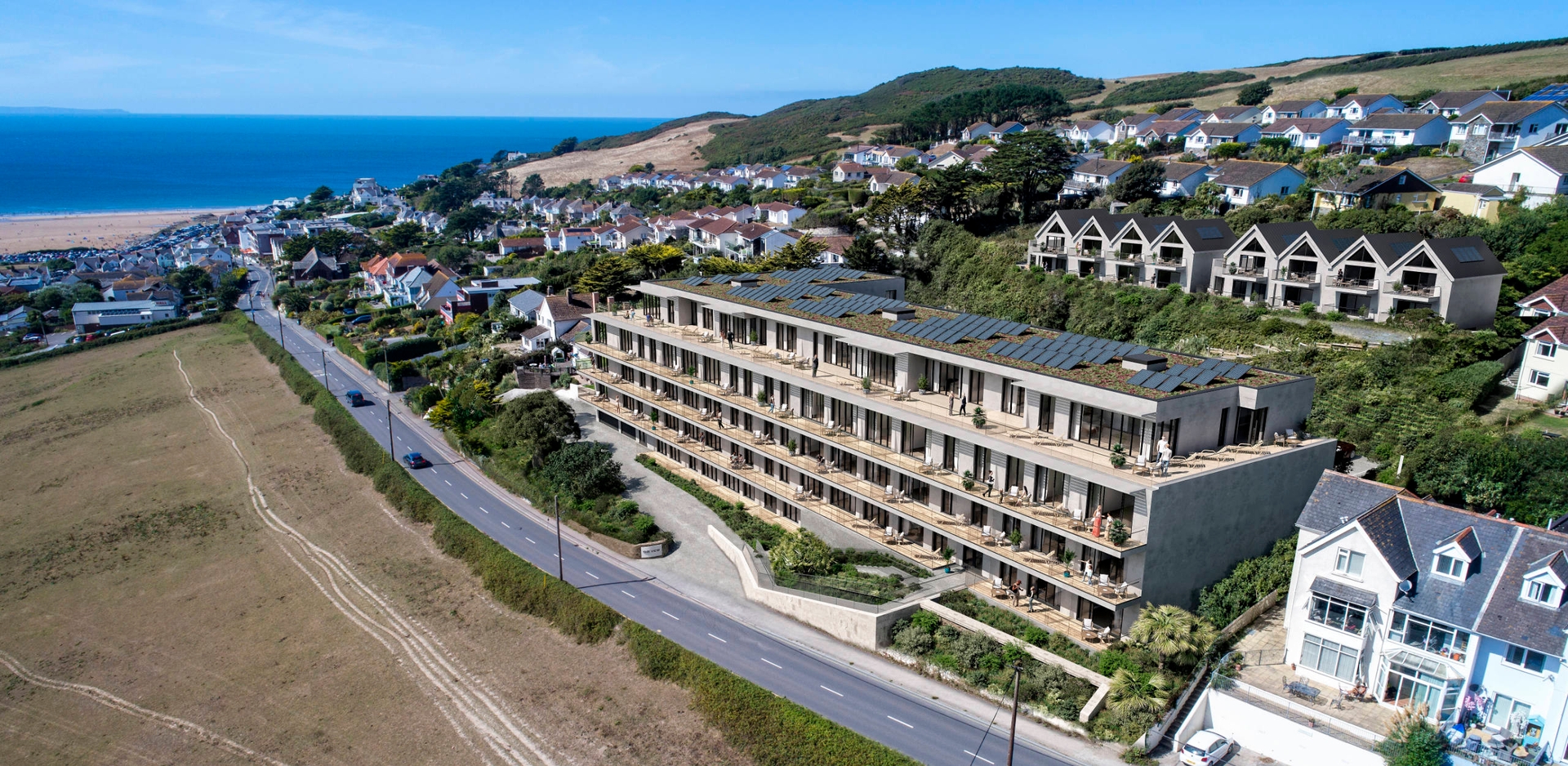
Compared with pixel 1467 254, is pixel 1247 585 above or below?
below

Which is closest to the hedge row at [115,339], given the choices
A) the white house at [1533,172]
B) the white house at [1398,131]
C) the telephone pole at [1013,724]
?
the telephone pole at [1013,724]

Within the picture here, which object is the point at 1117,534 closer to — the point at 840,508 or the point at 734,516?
the point at 840,508

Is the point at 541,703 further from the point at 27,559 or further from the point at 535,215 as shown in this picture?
the point at 535,215

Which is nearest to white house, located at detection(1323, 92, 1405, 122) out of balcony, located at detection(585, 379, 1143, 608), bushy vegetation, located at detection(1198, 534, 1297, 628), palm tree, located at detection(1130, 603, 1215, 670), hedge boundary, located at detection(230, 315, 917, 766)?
bushy vegetation, located at detection(1198, 534, 1297, 628)

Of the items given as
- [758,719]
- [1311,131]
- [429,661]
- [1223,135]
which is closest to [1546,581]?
[758,719]

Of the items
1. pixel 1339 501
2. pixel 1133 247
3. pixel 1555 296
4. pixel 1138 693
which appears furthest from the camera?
pixel 1133 247

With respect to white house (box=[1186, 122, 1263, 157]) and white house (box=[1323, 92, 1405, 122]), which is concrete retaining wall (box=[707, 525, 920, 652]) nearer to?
white house (box=[1186, 122, 1263, 157])
